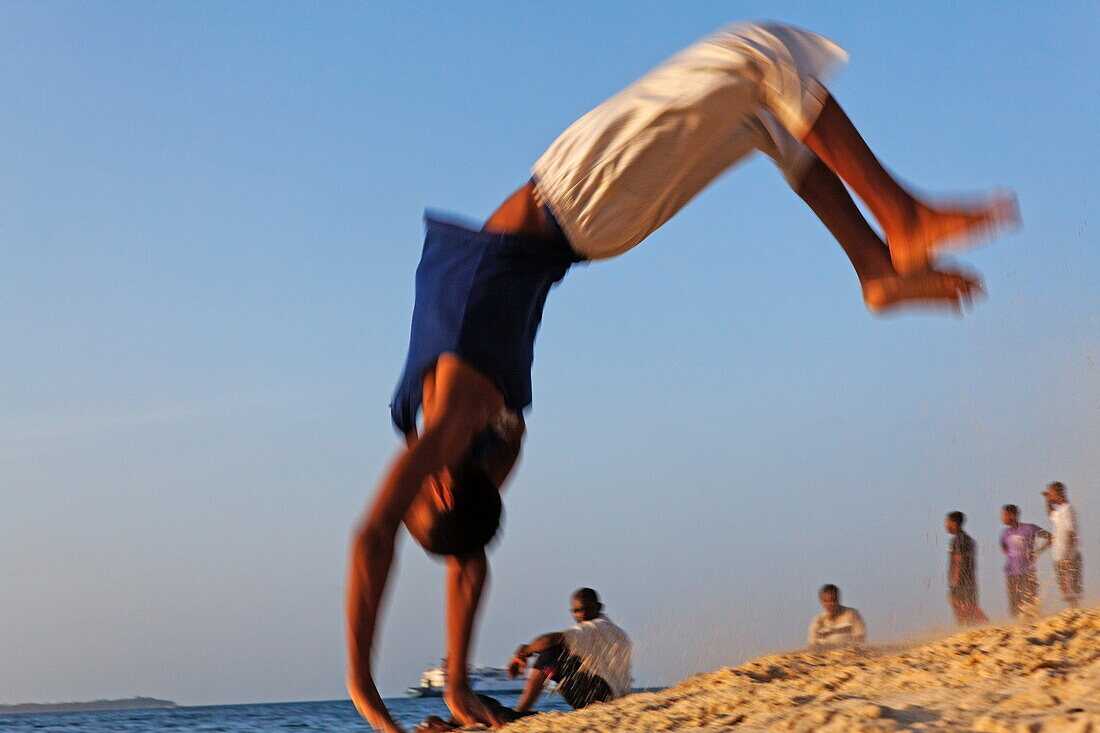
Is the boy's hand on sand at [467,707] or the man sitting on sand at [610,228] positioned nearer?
the man sitting on sand at [610,228]

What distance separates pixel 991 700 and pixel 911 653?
0.99m

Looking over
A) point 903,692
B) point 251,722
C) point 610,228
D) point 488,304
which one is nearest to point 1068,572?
A: point 903,692

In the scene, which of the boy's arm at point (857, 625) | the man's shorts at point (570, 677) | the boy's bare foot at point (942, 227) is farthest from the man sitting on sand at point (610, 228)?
the boy's arm at point (857, 625)

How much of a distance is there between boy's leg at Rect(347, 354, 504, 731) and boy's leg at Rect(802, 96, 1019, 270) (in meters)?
1.06

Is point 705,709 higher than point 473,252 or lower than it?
lower

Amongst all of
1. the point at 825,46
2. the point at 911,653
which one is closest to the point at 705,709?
the point at 911,653

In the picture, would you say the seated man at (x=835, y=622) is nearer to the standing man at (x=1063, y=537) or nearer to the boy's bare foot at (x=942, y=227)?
the standing man at (x=1063, y=537)

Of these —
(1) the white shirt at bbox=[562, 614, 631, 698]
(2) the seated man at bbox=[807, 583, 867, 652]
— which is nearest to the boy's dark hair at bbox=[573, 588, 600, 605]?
(1) the white shirt at bbox=[562, 614, 631, 698]

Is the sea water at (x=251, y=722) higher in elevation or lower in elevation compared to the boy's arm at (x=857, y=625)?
lower

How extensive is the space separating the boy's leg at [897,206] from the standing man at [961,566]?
368 cm

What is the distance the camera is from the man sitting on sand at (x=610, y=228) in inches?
98.3

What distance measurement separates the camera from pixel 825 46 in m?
2.56

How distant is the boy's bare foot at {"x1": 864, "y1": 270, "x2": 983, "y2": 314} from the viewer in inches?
102

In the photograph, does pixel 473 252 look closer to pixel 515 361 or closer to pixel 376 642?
pixel 515 361
